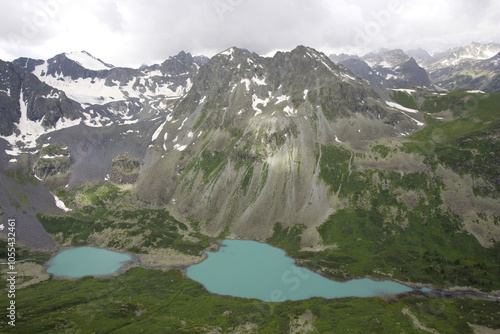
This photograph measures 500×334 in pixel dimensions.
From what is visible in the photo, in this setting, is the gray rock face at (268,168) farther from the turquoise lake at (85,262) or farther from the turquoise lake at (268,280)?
the turquoise lake at (85,262)

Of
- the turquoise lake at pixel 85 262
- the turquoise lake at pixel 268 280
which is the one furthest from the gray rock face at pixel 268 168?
the turquoise lake at pixel 85 262

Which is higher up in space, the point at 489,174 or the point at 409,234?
the point at 489,174

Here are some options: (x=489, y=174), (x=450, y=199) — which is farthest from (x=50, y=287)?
(x=489, y=174)

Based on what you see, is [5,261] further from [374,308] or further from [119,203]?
[374,308]

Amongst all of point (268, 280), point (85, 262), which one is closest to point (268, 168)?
point (268, 280)

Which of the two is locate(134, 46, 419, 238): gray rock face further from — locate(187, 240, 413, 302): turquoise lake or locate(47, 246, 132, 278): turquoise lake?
locate(47, 246, 132, 278): turquoise lake

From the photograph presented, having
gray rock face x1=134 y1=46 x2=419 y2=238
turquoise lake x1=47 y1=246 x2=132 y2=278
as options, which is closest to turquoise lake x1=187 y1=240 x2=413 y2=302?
gray rock face x1=134 y1=46 x2=419 y2=238
